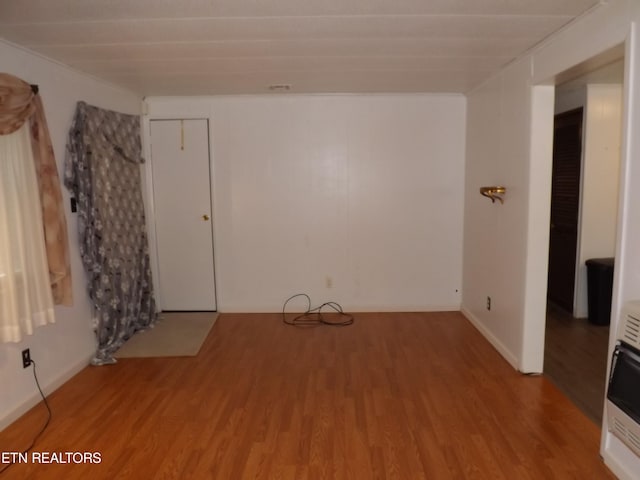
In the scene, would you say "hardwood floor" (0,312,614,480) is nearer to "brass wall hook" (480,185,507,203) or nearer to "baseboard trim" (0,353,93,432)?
Result: "baseboard trim" (0,353,93,432)

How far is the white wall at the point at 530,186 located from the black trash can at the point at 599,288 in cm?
111

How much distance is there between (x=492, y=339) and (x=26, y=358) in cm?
346

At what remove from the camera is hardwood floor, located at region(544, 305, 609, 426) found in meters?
2.69

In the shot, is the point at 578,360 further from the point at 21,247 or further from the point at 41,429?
the point at 21,247

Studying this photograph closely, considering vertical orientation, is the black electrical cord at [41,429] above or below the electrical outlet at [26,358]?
below

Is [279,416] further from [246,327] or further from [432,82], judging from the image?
[432,82]

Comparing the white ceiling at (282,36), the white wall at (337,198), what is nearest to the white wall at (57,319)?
the white ceiling at (282,36)

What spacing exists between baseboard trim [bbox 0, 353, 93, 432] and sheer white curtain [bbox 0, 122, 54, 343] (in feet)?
1.52

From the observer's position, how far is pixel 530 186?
2840 millimetres

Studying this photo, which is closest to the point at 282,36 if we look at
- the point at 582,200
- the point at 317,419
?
the point at 317,419

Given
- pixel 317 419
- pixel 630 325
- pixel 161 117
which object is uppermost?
pixel 161 117

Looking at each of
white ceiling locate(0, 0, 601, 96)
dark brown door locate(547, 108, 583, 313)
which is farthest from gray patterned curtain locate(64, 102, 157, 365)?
dark brown door locate(547, 108, 583, 313)

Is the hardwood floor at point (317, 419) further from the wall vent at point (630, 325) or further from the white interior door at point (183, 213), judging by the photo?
the white interior door at point (183, 213)

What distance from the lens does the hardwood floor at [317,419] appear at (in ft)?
6.81
